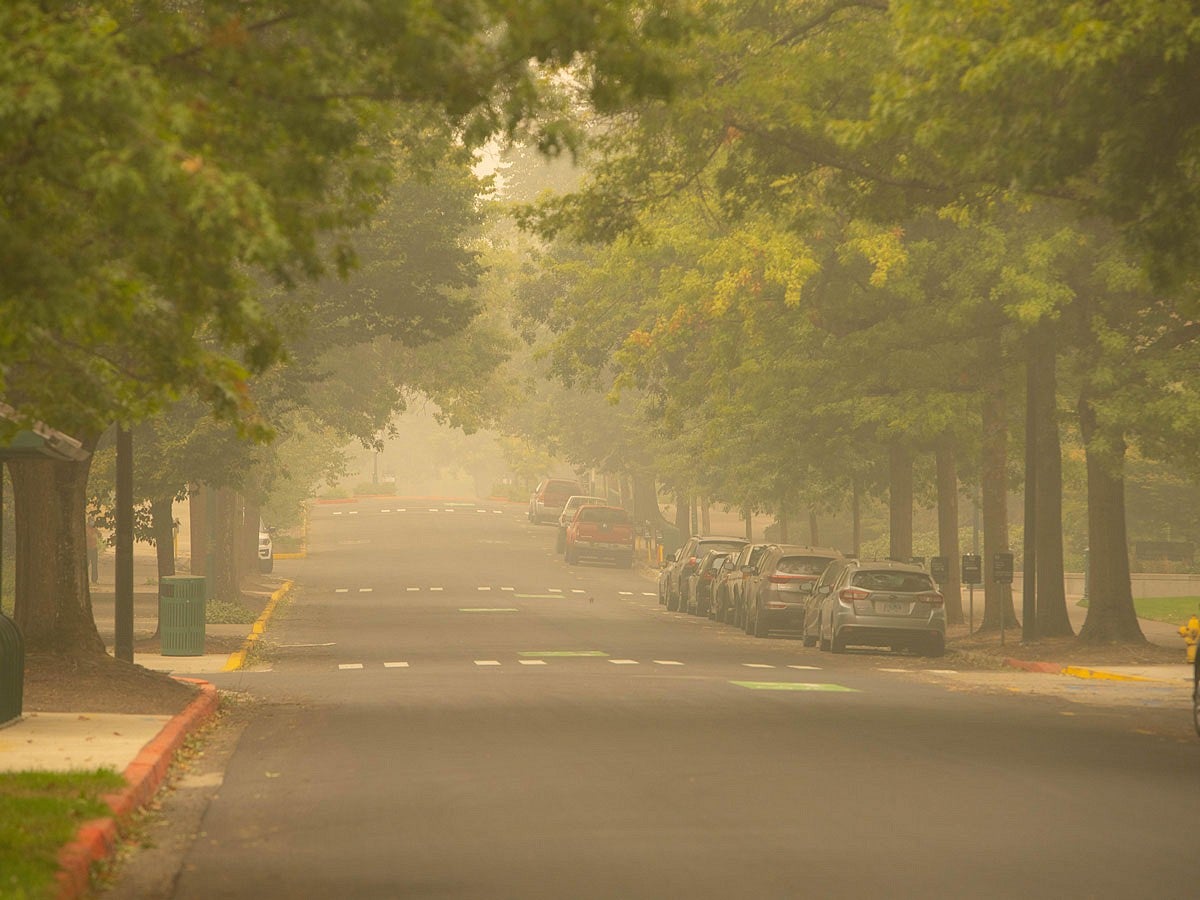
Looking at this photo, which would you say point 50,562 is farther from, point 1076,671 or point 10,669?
point 1076,671

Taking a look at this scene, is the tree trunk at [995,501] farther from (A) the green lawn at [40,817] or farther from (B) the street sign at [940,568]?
(A) the green lawn at [40,817]

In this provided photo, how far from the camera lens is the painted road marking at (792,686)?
21.4 meters

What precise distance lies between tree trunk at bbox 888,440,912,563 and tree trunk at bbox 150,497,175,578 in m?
14.4

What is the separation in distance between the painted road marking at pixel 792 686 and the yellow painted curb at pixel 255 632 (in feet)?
25.8

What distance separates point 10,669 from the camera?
51.6ft

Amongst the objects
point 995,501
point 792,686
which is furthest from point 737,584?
point 792,686

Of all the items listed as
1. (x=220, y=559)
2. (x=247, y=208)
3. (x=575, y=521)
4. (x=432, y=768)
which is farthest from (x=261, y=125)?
(x=575, y=521)

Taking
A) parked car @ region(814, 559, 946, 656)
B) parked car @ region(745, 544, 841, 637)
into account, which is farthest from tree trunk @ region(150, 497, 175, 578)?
parked car @ region(814, 559, 946, 656)

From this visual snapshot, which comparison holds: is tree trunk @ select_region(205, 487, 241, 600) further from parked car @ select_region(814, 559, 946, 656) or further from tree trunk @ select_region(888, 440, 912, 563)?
parked car @ select_region(814, 559, 946, 656)

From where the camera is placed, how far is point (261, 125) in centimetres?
958

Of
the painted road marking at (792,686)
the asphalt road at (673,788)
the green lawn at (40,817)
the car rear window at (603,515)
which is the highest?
the car rear window at (603,515)

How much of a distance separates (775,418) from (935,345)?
16.7 ft

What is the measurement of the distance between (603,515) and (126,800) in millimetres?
50969

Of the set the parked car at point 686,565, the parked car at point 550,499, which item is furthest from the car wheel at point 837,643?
the parked car at point 550,499
